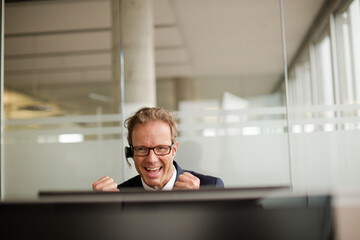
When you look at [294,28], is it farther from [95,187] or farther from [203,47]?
[95,187]

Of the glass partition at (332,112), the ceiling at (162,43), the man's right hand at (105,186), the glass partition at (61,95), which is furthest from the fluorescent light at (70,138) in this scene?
the man's right hand at (105,186)

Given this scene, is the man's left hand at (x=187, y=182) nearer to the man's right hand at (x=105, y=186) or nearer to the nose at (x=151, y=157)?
the man's right hand at (x=105, y=186)

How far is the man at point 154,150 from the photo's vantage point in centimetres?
146

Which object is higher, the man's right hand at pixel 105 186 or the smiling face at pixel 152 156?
the smiling face at pixel 152 156

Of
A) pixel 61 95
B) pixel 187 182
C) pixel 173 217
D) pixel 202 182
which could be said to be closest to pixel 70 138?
pixel 61 95

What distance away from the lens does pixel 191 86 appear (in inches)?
138

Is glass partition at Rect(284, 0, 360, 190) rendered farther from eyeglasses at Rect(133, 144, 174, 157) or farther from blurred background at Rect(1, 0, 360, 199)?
eyeglasses at Rect(133, 144, 174, 157)

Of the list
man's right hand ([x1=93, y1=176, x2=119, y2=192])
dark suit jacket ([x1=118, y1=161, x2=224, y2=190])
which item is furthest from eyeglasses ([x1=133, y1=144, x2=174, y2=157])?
man's right hand ([x1=93, y1=176, x2=119, y2=192])

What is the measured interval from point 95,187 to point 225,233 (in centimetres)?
68

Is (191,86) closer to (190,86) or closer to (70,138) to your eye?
(190,86)

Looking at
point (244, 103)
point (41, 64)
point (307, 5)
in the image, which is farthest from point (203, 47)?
point (41, 64)

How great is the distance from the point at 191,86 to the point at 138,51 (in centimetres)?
72

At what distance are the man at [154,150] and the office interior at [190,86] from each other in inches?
73.2

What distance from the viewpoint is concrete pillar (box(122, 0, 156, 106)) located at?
3.59 metres
